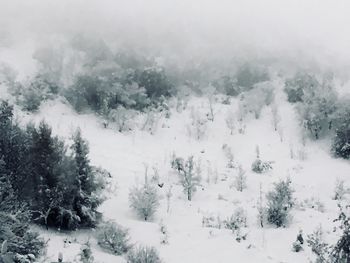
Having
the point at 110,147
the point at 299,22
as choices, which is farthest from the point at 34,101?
the point at 299,22

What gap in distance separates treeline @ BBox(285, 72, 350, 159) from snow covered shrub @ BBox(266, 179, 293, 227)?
7524 mm

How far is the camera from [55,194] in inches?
655

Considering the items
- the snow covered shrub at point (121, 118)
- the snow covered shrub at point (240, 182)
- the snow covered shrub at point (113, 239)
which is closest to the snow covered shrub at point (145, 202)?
the snow covered shrub at point (113, 239)

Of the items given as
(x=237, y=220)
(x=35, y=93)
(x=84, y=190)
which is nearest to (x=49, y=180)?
(x=84, y=190)

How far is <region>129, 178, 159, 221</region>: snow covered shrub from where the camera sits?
19031mm

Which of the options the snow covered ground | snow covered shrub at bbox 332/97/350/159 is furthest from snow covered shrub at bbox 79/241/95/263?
snow covered shrub at bbox 332/97/350/159

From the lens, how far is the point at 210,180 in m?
23.5

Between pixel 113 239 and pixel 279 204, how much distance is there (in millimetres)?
7661

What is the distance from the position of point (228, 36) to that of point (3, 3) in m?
20.3

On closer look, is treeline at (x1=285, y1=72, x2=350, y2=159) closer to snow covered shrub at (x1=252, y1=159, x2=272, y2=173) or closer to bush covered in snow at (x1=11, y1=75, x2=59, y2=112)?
snow covered shrub at (x1=252, y1=159, x2=272, y2=173)

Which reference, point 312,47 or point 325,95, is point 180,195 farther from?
point 312,47

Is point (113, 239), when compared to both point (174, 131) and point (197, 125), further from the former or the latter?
point (197, 125)

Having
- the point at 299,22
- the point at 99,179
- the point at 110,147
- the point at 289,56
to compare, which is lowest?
the point at 99,179

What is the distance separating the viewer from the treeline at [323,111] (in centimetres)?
2675
